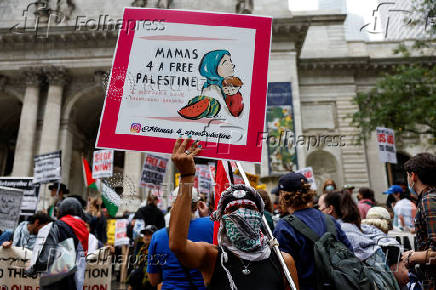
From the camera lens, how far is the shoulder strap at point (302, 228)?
112 inches

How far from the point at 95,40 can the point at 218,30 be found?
66.8 ft

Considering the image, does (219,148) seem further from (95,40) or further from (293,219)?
(95,40)

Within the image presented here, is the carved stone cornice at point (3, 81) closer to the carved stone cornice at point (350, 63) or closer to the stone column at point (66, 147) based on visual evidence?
the stone column at point (66, 147)

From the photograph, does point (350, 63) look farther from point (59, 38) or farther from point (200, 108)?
point (200, 108)

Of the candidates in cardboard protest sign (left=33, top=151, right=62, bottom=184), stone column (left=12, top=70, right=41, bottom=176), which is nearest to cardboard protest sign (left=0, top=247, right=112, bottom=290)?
cardboard protest sign (left=33, top=151, right=62, bottom=184)

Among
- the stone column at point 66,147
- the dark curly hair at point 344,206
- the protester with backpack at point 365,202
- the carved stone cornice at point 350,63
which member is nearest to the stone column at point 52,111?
the stone column at point 66,147

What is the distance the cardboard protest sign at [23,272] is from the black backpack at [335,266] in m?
2.92

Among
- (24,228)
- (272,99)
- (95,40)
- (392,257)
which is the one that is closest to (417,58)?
(272,99)

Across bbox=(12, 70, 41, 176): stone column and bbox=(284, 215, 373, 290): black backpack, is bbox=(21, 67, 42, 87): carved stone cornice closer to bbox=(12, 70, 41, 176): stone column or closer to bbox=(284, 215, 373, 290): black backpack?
bbox=(12, 70, 41, 176): stone column

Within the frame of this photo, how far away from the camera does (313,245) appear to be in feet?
9.34

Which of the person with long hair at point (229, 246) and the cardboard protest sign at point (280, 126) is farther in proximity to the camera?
the cardboard protest sign at point (280, 126)

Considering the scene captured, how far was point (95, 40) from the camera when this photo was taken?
21000 mm

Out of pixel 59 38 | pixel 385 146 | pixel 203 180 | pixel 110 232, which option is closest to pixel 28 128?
pixel 59 38

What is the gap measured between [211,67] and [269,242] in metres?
1.37
